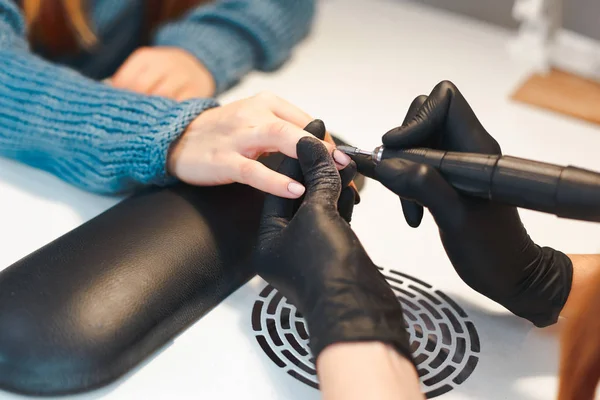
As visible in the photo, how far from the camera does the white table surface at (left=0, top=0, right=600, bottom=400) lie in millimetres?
473

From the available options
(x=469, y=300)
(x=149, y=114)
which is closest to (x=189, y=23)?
(x=149, y=114)

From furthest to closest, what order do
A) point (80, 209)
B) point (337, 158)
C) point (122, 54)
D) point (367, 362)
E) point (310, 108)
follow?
point (122, 54) → point (310, 108) → point (80, 209) → point (337, 158) → point (367, 362)

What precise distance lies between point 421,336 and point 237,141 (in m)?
0.22

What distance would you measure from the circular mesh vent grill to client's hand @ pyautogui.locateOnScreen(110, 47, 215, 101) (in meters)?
0.32

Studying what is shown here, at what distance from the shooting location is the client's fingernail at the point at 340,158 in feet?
1.71

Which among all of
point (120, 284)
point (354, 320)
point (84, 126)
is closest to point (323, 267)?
point (354, 320)

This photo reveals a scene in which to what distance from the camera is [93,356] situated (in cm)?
45

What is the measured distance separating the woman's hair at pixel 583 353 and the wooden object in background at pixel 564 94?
1.62ft

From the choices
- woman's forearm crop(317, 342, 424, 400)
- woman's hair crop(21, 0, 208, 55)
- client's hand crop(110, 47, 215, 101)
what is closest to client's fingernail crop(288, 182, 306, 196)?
woman's forearm crop(317, 342, 424, 400)

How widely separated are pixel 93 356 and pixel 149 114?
0.26 metres

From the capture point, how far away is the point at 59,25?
0.83 m

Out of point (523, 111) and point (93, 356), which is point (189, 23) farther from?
point (93, 356)

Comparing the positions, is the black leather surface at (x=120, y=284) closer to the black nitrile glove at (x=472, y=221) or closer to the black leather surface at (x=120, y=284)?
the black leather surface at (x=120, y=284)

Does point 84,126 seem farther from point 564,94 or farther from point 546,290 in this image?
point 564,94
